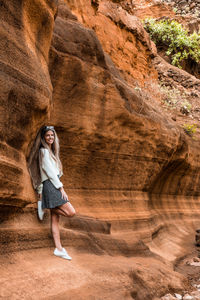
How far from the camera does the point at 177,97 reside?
12875mm

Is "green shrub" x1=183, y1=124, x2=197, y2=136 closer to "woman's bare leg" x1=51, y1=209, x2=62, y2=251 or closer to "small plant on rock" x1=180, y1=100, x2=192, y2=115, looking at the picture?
"small plant on rock" x1=180, y1=100, x2=192, y2=115

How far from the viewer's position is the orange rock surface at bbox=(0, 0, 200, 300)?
13.3ft

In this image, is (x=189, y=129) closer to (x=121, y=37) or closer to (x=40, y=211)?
(x=121, y=37)

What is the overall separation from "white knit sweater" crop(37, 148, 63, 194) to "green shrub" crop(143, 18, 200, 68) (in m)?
15.7

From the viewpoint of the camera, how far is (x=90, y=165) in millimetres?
7211

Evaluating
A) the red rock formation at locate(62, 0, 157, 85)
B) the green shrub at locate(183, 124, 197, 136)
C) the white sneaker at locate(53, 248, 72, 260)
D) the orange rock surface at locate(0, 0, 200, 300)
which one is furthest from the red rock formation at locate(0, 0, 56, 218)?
the green shrub at locate(183, 124, 197, 136)

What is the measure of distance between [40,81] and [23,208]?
1650mm

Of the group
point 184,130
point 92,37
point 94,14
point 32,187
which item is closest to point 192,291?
point 32,187


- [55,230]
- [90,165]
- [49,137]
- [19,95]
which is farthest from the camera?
[90,165]

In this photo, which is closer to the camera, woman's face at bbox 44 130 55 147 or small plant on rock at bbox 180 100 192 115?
woman's face at bbox 44 130 55 147

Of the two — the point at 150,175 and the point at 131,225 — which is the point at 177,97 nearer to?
the point at 150,175

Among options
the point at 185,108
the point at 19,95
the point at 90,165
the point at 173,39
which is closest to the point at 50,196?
the point at 19,95

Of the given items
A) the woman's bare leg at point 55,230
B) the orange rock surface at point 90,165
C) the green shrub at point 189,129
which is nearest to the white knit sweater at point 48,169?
the orange rock surface at point 90,165

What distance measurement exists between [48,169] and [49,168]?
2 centimetres
